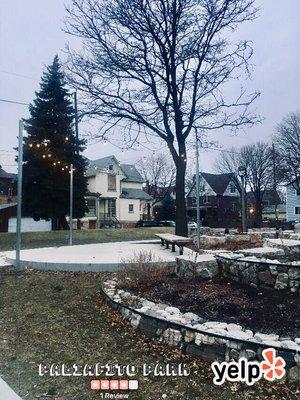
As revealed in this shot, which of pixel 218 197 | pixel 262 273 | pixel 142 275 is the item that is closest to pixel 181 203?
pixel 142 275

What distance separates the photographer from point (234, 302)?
16.8 feet

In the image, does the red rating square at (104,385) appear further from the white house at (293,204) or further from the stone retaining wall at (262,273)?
the white house at (293,204)

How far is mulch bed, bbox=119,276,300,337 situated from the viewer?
4.29m

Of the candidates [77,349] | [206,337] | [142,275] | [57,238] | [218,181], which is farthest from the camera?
[218,181]

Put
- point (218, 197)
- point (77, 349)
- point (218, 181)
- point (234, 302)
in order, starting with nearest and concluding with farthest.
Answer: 1. point (77, 349)
2. point (234, 302)
3. point (218, 197)
4. point (218, 181)

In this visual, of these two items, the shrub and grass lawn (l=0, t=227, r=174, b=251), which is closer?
the shrub

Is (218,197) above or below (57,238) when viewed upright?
above

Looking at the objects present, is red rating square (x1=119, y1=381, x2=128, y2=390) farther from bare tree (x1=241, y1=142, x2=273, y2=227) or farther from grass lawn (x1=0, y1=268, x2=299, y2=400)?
bare tree (x1=241, y1=142, x2=273, y2=227)

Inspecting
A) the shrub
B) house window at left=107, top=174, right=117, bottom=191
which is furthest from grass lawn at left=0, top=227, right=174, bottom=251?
house window at left=107, top=174, right=117, bottom=191

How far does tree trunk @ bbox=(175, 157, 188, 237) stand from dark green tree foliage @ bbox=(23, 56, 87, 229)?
1197cm

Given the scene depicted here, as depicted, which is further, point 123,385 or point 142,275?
point 142,275

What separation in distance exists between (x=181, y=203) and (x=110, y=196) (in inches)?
1078

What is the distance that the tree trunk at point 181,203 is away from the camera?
1473cm

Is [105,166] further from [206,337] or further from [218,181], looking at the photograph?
[206,337]
